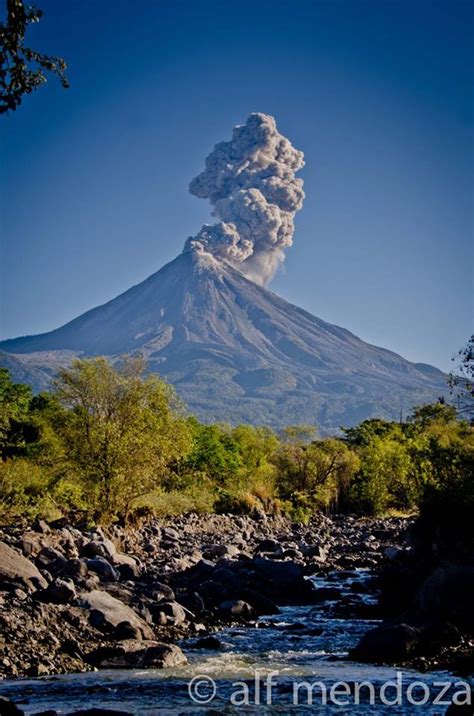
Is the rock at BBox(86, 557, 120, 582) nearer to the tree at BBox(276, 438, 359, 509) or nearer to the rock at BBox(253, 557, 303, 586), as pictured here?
the rock at BBox(253, 557, 303, 586)

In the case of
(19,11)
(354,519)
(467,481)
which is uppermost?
(19,11)

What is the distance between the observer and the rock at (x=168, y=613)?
15570mm

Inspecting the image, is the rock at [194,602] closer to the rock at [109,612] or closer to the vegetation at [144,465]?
Answer: the rock at [109,612]

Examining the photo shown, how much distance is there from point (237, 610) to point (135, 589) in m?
2.60

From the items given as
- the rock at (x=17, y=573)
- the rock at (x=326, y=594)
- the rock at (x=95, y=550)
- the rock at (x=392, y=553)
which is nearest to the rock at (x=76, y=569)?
the rock at (x=17, y=573)

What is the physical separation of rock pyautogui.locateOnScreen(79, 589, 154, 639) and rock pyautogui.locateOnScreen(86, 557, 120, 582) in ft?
12.6

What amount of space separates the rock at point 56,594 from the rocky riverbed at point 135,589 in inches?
0.8

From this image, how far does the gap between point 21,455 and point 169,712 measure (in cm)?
3081

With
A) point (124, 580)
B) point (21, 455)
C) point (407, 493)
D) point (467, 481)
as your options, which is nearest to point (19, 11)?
point (124, 580)

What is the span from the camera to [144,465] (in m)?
28.3

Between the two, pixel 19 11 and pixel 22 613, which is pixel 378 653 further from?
pixel 19 11

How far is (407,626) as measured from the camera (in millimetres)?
13398

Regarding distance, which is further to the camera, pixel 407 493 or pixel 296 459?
pixel 296 459

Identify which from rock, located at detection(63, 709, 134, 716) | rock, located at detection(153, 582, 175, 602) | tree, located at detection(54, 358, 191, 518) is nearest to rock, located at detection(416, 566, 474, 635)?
rock, located at detection(153, 582, 175, 602)
